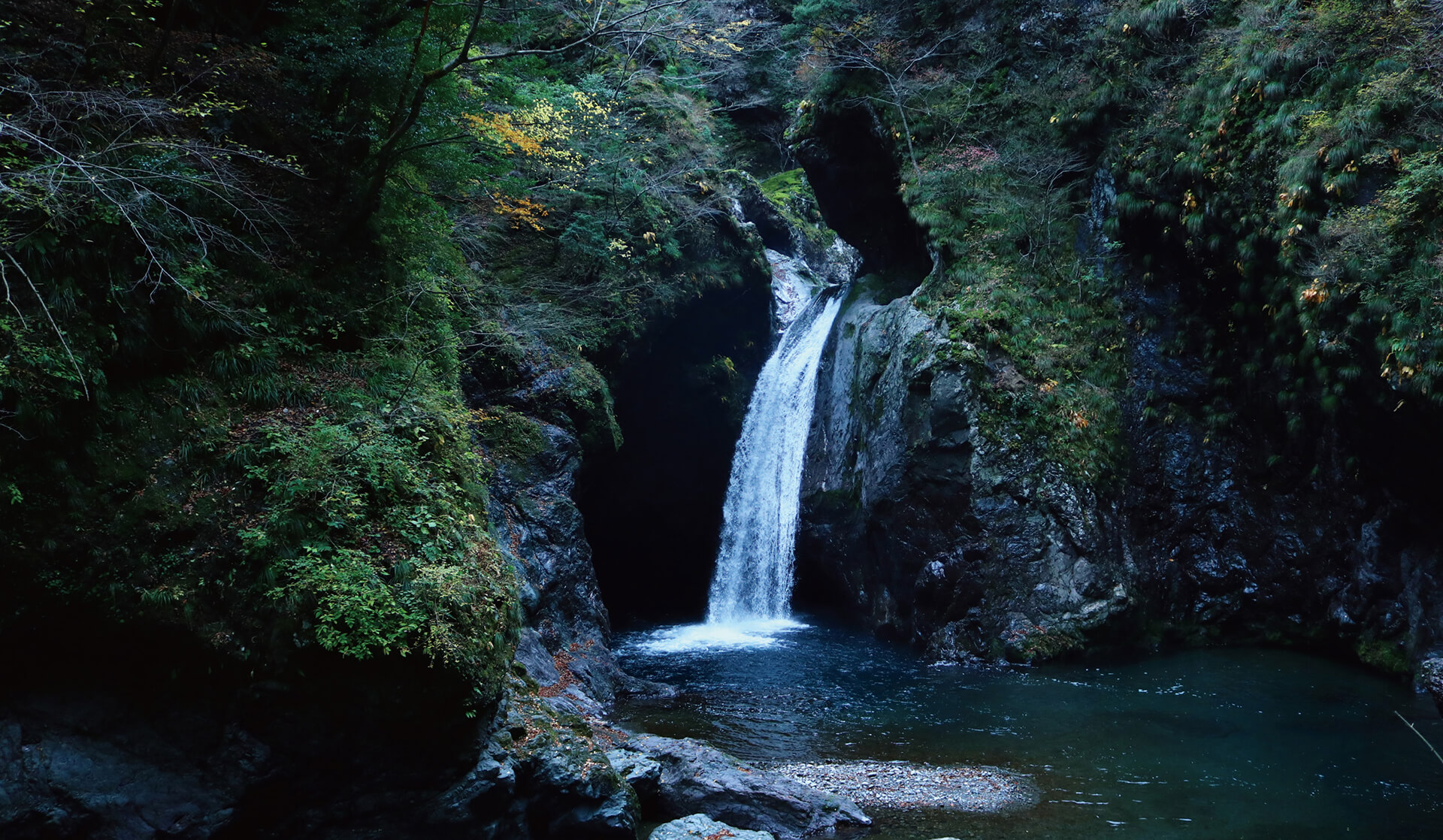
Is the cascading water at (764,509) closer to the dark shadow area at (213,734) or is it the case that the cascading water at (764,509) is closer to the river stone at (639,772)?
the river stone at (639,772)

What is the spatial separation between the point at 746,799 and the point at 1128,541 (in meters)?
10.8

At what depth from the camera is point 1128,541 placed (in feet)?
50.1

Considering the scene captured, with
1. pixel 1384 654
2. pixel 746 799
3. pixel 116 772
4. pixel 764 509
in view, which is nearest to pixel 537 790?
pixel 746 799

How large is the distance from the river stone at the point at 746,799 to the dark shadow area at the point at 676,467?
11.6 m

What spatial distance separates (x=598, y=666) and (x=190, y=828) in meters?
7.31

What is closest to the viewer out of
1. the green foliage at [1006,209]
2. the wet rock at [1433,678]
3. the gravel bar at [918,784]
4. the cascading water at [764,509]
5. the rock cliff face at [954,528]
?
the gravel bar at [918,784]

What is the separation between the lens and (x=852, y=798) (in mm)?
8461

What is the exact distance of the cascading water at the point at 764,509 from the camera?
18608 mm

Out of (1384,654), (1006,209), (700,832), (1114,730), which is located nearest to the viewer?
(700,832)

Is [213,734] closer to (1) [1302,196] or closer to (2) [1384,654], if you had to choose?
(1) [1302,196]

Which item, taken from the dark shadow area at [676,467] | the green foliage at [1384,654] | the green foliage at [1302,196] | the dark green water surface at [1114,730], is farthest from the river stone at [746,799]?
the dark shadow area at [676,467]

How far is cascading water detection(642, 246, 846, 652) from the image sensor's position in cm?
1861

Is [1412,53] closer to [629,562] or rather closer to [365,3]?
[365,3]

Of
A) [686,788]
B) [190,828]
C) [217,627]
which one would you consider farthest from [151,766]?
[686,788]
